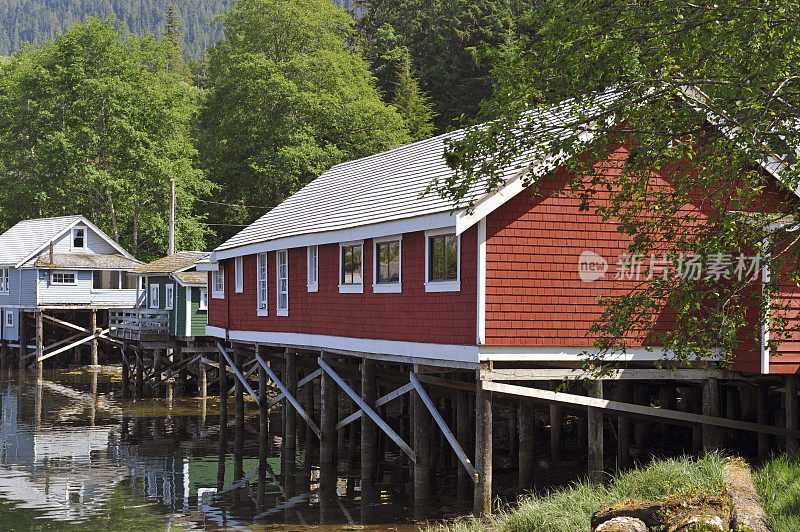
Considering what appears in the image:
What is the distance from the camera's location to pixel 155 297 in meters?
41.2

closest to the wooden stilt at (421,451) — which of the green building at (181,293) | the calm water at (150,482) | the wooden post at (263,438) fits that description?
the calm water at (150,482)

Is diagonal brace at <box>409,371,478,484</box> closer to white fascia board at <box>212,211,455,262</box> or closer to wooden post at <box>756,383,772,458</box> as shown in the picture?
white fascia board at <box>212,211,455,262</box>

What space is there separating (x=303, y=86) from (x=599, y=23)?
138ft

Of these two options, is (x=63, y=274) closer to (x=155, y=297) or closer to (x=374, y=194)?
(x=155, y=297)

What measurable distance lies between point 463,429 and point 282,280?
6.78 metres

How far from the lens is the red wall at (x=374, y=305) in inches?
634

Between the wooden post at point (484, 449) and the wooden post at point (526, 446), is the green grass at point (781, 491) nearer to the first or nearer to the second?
the wooden post at point (484, 449)

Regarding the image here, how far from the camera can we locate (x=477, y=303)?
1564cm

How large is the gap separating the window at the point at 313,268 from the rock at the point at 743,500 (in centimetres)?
1062

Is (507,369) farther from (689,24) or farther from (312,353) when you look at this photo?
(312,353)

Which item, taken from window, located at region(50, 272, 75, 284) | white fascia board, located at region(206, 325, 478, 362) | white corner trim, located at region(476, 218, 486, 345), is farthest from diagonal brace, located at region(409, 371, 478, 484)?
window, located at region(50, 272, 75, 284)

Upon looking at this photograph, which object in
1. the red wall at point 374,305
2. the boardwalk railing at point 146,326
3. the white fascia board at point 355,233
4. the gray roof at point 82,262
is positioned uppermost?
the gray roof at point 82,262

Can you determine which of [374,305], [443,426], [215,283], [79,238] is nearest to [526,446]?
[443,426]

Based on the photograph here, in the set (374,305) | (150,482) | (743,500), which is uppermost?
(374,305)
